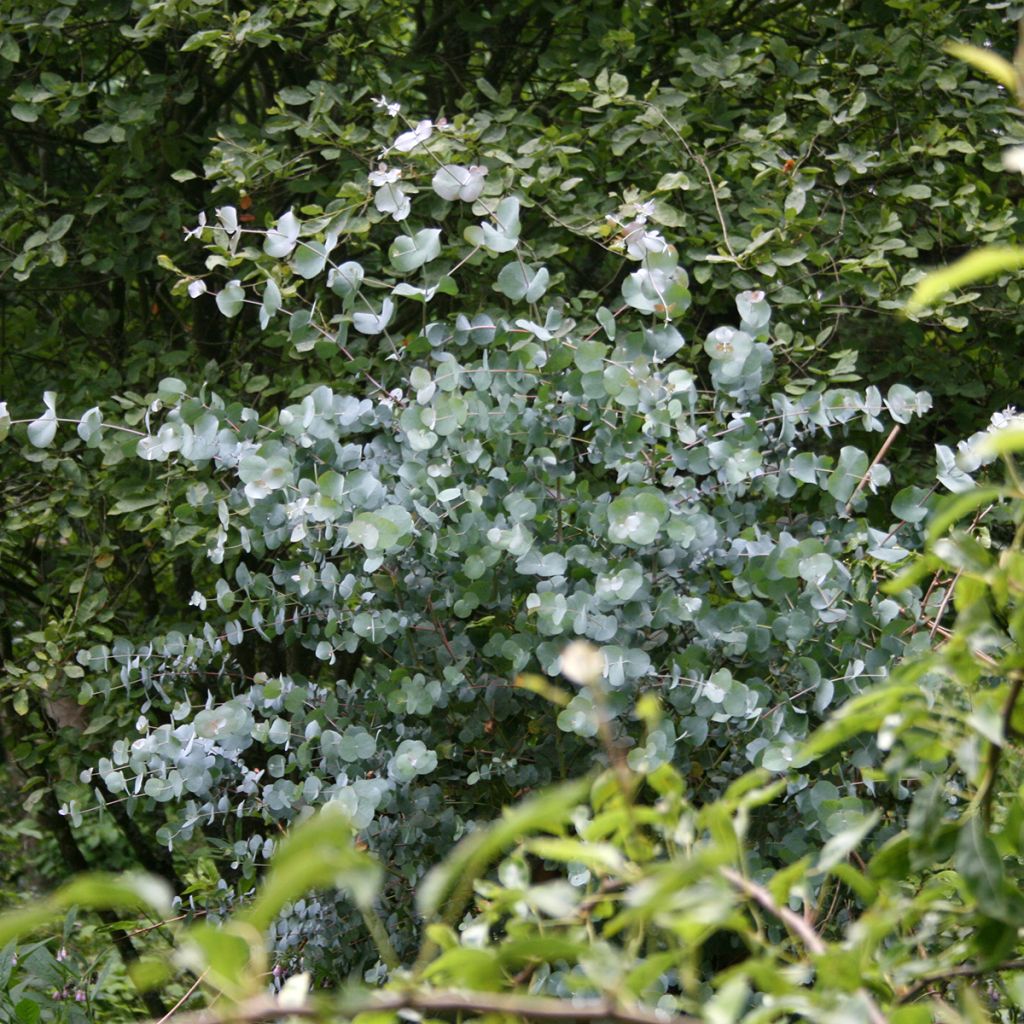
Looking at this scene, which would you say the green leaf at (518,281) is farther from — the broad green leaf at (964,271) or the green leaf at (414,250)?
the broad green leaf at (964,271)

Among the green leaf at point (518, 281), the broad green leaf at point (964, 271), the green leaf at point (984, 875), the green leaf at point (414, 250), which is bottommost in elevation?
the green leaf at point (518, 281)

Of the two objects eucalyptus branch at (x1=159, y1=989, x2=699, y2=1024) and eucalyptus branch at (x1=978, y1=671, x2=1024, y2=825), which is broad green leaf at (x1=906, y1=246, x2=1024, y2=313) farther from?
eucalyptus branch at (x1=159, y1=989, x2=699, y2=1024)

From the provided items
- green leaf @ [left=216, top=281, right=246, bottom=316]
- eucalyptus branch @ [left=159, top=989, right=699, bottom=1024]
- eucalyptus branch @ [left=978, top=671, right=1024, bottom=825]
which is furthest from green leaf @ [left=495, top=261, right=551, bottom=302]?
eucalyptus branch @ [left=159, top=989, right=699, bottom=1024]

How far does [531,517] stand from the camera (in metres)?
1.86

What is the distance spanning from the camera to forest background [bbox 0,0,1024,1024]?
83 centimetres

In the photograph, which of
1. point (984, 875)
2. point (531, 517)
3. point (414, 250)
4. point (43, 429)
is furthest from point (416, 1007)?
point (43, 429)

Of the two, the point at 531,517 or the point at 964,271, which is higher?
the point at 964,271

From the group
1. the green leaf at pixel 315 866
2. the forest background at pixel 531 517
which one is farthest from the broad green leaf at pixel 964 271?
the green leaf at pixel 315 866

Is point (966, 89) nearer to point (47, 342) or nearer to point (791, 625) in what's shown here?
point (791, 625)

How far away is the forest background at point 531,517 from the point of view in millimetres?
826

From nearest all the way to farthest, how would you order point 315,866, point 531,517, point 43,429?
point 315,866 → point 531,517 → point 43,429

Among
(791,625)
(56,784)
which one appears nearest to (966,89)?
(791,625)

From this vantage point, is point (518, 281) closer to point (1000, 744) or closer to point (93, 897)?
point (1000, 744)

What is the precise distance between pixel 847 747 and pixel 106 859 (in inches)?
208
